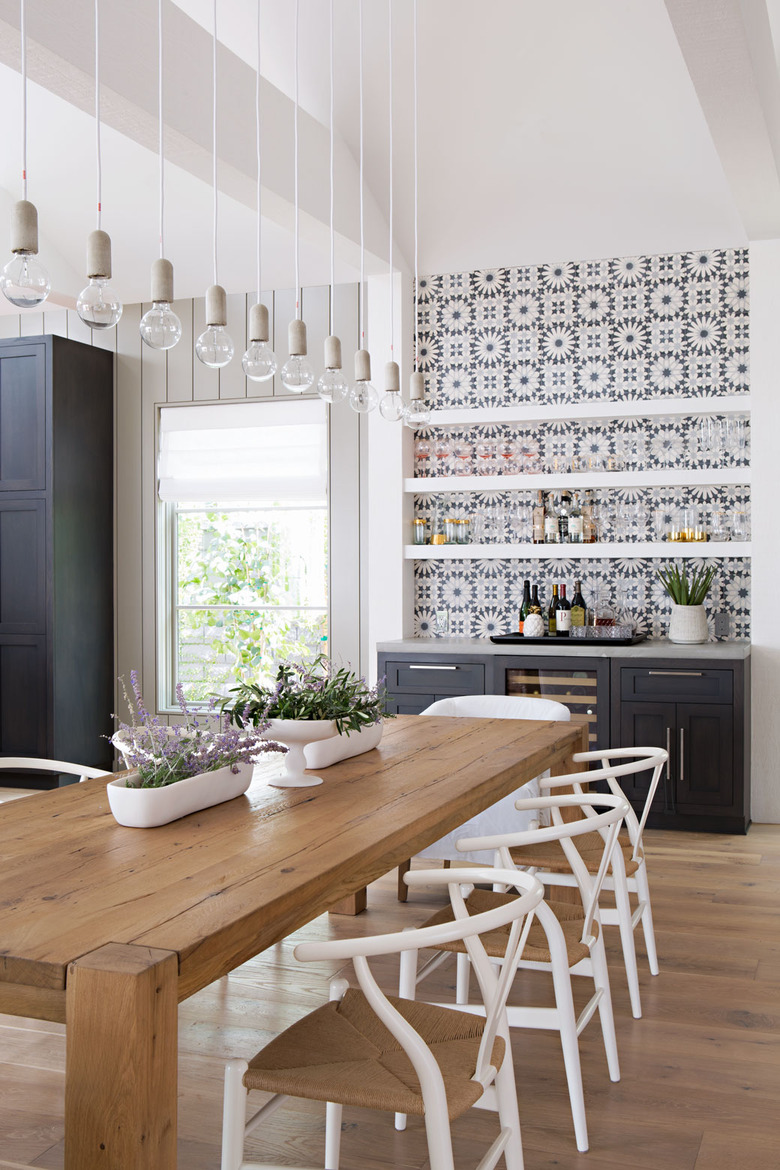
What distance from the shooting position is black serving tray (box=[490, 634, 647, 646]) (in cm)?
521

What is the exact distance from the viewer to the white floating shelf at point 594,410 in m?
5.32

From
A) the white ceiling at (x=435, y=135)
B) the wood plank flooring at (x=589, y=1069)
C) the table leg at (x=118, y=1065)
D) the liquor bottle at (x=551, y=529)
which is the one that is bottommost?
the wood plank flooring at (x=589, y=1069)

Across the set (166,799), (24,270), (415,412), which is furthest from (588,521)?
(24,270)

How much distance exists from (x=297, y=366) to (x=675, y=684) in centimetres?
272

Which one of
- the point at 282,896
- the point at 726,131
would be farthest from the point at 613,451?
the point at 282,896

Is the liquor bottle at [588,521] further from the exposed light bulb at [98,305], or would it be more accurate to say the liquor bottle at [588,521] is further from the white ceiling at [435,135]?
the exposed light bulb at [98,305]

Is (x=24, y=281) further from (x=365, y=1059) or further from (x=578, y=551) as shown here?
(x=578, y=551)

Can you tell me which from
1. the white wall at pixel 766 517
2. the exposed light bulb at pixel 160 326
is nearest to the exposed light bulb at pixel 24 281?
the exposed light bulb at pixel 160 326

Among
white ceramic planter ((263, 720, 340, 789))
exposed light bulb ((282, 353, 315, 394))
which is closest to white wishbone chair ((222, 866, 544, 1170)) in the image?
white ceramic planter ((263, 720, 340, 789))

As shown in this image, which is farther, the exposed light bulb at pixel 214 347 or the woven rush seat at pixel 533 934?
the exposed light bulb at pixel 214 347

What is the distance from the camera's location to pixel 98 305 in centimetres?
231

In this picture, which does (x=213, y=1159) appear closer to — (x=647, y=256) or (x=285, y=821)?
(x=285, y=821)

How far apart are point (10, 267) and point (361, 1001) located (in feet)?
5.20

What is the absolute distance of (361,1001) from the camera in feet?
6.77
